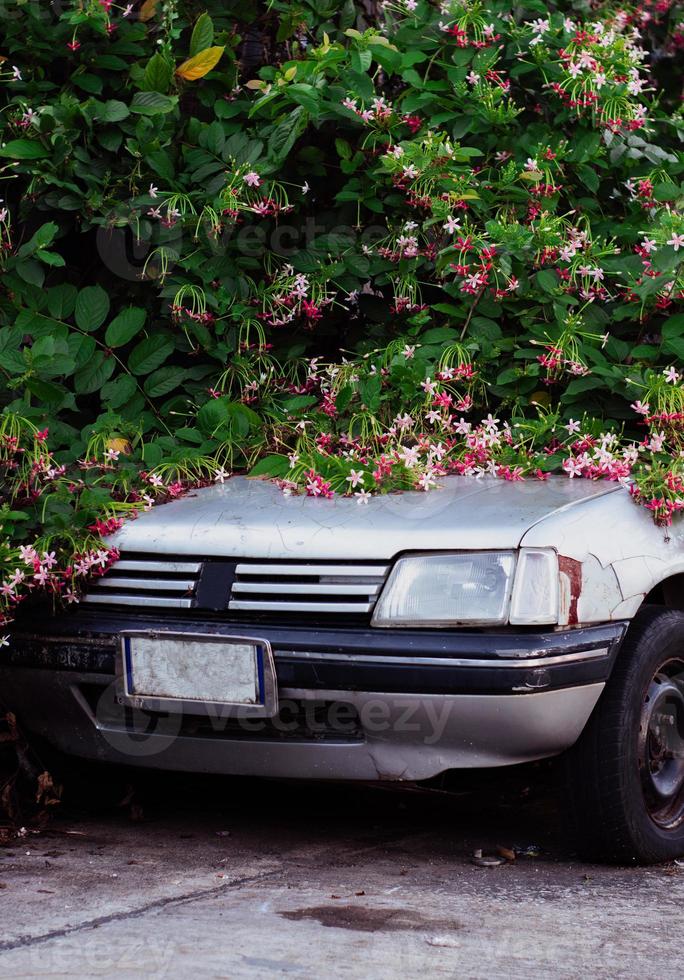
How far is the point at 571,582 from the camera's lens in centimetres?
310

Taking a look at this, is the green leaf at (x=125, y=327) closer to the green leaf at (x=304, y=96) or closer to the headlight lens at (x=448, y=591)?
the green leaf at (x=304, y=96)

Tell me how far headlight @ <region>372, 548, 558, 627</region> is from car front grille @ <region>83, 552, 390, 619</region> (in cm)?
5

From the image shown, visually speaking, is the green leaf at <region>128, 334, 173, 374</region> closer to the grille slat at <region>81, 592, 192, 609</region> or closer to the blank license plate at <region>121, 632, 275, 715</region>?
the grille slat at <region>81, 592, 192, 609</region>

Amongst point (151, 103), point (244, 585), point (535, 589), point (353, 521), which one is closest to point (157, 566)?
point (244, 585)

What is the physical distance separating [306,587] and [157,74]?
2.06 m

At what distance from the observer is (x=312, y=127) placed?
15.5 ft

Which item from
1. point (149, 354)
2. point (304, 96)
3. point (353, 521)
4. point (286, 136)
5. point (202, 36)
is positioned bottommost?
point (353, 521)

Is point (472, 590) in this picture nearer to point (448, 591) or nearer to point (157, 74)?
point (448, 591)

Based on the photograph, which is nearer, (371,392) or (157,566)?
(157,566)

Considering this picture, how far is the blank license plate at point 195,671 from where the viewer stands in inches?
122

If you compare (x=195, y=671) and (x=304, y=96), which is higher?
(x=304, y=96)

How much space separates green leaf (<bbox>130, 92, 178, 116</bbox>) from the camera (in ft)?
14.4

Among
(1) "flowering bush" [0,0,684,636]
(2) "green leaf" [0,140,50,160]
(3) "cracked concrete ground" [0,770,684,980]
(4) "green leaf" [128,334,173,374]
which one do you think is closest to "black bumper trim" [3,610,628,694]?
(3) "cracked concrete ground" [0,770,684,980]

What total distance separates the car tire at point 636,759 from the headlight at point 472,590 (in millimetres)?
331
